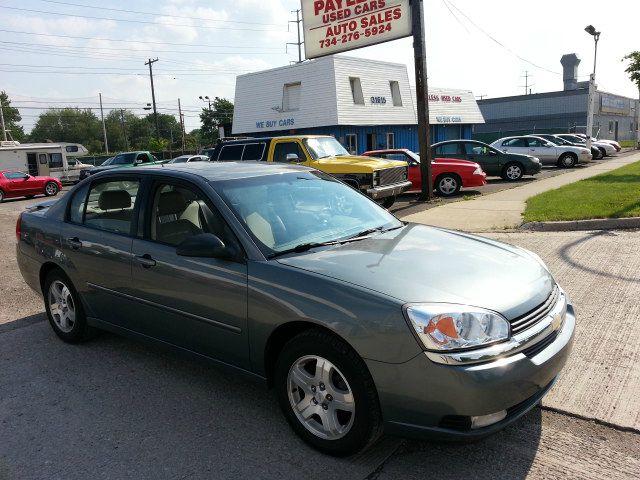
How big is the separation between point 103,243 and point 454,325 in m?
2.91

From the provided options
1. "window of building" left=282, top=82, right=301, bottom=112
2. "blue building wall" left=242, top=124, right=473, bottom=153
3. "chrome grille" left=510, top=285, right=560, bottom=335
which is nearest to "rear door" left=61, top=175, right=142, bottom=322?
"chrome grille" left=510, top=285, right=560, bottom=335

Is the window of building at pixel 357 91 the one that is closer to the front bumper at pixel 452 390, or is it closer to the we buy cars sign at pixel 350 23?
the we buy cars sign at pixel 350 23

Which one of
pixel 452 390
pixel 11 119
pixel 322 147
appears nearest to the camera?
pixel 452 390

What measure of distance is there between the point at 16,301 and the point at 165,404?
376 centimetres

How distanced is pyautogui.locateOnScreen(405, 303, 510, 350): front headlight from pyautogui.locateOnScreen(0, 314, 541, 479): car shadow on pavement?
2.43 ft

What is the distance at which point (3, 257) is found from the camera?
30.0ft

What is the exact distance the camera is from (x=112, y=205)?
14.5 ft

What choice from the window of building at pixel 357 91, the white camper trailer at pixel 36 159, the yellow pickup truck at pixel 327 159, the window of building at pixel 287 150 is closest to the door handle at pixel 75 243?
the yellow pickup truck at pixel 327 159

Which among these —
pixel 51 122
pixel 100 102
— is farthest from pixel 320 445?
pixel 51 122

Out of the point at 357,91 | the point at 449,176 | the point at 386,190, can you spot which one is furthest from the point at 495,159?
the point at 357,91

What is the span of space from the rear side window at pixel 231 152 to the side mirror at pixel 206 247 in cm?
949

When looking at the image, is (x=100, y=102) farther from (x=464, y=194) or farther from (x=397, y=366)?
(x=397, y=366)

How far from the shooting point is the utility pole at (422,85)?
13641 mm

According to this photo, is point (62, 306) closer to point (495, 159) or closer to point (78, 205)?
point (78, 205)
